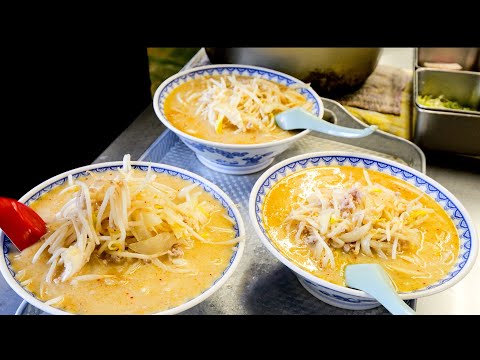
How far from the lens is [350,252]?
1296mm

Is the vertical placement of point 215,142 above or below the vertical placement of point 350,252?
above

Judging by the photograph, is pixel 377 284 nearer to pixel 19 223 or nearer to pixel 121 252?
pixel 121 252

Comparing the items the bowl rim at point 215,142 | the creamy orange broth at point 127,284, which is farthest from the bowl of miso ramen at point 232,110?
the creamy orange broth at point 127,284

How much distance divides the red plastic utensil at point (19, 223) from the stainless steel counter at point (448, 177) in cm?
22

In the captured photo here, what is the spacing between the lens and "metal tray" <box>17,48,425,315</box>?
1.34 m

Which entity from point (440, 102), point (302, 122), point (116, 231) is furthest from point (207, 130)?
point (440, 102)

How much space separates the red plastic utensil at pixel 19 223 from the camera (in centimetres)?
114

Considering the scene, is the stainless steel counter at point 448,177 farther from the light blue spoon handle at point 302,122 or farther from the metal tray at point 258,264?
the light blue spoon handle at point 302,122

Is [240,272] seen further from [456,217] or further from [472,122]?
[472,122]

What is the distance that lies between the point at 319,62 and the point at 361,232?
3.55 ft

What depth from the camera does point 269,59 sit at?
2.20m
